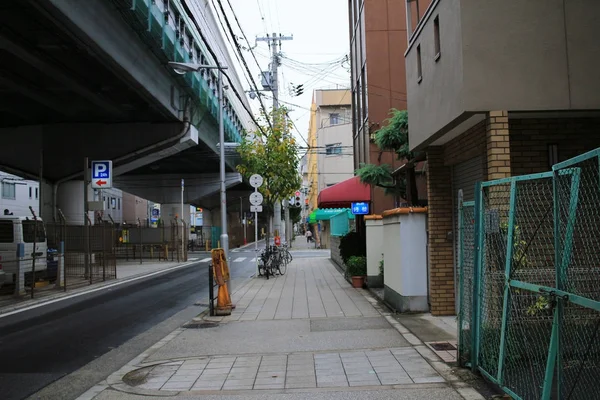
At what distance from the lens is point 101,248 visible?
19047 millimetres

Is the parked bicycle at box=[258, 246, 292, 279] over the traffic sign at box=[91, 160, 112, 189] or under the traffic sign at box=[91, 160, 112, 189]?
under

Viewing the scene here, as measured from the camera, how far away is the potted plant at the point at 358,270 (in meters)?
14.6

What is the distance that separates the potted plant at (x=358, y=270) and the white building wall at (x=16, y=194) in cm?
3701

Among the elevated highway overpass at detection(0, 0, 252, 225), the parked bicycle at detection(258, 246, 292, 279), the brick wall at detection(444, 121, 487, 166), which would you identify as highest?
the elevated highway overpass at detection(0, 0, 252, 225)

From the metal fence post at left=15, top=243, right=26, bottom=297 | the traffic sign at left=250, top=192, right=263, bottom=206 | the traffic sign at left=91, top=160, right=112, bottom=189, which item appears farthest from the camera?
the traffic sign at left=91, top=160, right=112, bottom=189

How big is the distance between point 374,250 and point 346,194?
120 inches

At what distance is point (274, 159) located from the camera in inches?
773

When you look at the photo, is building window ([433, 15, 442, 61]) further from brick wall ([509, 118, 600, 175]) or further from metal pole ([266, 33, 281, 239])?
metal pole ([266, 33, 281, 239])

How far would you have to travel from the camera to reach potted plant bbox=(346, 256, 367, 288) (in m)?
14.6

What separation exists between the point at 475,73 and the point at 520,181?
280cm

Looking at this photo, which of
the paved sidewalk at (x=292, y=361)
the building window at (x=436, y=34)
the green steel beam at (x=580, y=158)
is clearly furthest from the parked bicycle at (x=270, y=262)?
the green steel beam at (x=580, y=158)

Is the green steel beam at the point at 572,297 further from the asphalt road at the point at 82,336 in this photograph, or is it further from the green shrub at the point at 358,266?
the green shrub at the point at 358,266

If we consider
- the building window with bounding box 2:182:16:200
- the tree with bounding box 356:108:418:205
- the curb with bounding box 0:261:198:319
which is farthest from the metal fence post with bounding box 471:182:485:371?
the building window with bounding box 2:182:16:200

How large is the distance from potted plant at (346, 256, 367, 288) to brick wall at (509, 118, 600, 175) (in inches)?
→ 301
